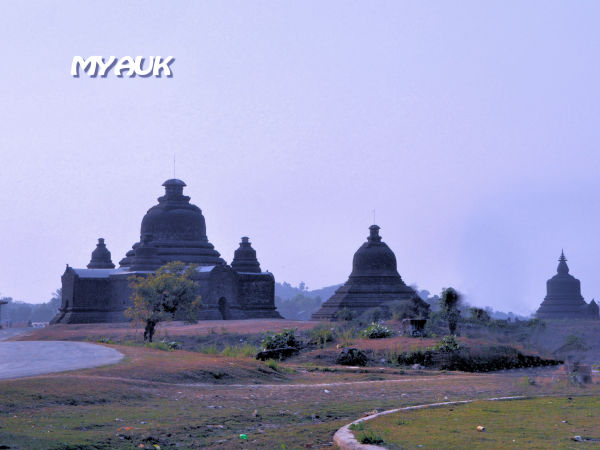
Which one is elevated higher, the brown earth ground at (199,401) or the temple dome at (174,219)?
the temple dome at (174,219)

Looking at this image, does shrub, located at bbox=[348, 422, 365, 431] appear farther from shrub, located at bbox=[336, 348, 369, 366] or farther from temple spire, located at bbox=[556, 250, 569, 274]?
temple spire, located at bbox=[556, 250, 569, 274]

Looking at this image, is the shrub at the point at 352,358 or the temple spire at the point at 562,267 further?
the temple spire at the point at 562,267

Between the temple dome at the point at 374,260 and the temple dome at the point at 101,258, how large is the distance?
77.5 ft

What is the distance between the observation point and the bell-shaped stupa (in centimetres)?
6625

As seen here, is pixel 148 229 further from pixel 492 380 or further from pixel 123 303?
pixel 492 380

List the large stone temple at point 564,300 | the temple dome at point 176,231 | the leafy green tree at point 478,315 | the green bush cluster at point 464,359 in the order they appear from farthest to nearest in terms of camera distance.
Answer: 1. the large stone temple at point 564,300
2. the temple dome at point 176,231
3. the leafy green tree at point 478,315
4. the green bush cluster at point 464,359

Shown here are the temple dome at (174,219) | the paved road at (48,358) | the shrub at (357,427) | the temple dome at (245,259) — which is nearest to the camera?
the shrub at (357,427)

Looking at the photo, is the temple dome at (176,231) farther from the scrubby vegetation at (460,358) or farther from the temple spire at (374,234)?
the scrubby vegetation at (460,358)

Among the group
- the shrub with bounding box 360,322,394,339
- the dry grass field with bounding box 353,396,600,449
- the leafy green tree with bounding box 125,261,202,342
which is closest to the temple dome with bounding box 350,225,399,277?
the shrub with bounding box 360,322,394,339

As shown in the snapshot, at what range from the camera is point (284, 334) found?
32719 millimetres

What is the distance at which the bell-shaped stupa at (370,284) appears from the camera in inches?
2608

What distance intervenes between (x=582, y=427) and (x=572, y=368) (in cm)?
758

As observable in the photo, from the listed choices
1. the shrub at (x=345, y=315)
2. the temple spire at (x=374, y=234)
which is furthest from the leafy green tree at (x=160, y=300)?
the temple spire at (x=374, y=234)

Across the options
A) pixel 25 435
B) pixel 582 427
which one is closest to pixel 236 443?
pixel 25 435
